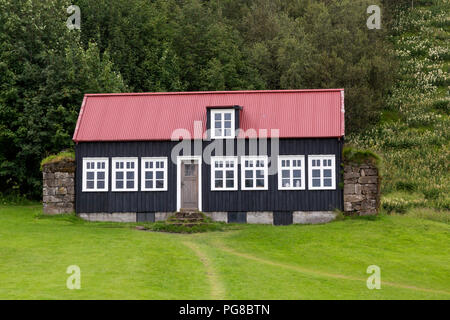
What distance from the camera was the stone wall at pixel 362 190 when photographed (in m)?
39.8

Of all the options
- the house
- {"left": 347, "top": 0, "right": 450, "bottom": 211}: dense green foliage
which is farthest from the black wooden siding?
{"left": 347, "top": 0, "right": 450, "bottom": 211}: dense green foliage

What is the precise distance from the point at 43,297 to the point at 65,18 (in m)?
41.1

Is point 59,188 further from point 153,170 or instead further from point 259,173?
point 259,173

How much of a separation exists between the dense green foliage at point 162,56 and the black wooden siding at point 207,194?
25.6 feet

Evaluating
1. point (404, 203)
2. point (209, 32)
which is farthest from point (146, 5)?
point (404, 203)

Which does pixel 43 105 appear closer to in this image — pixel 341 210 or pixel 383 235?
pixel 341 210

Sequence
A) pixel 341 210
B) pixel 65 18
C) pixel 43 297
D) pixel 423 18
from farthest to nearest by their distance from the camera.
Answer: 1. pixel 423 18
2. pixel 65 18
3. pixel 341 210
4. pixel 43 297

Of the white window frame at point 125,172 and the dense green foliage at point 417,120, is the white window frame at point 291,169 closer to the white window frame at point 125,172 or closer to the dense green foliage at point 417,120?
the white window frame at point 125,172

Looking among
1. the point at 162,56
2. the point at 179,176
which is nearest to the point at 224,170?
the point at 179,176

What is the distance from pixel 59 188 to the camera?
136 feet

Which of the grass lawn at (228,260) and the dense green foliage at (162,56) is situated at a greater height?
the dense green foliage at (162,56)

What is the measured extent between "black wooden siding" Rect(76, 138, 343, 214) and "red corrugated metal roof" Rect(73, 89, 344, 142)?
0.50 m

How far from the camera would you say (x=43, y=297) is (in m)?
20.9

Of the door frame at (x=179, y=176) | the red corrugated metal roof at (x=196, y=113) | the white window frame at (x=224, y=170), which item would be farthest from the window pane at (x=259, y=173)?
the door frame at (x=179, y=176)
